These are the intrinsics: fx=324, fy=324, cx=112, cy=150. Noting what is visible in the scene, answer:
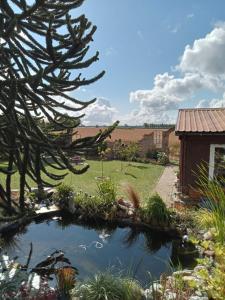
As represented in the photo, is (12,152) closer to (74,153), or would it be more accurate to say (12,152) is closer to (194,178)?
(74,153)

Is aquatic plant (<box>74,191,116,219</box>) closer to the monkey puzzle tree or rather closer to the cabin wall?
the cabin wall

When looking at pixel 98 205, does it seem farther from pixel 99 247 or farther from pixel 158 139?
pixel 158 139

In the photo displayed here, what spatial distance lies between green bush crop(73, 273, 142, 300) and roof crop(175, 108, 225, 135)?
842cm

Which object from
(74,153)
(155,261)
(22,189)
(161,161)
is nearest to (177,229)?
(155,261)

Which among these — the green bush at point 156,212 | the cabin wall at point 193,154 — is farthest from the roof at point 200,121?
the green bush at point 156,212

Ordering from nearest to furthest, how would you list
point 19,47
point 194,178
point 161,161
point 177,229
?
1. point 19,47
2. point 177,229
3. point 194,178
4. point 161,161

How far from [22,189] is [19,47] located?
2005 mm

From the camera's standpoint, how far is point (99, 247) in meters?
8.31

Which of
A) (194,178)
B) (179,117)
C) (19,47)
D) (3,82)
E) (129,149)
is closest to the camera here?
(3,82)

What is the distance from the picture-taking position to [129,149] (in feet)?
98.0

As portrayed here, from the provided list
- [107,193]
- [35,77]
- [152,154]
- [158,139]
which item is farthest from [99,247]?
[158,139]

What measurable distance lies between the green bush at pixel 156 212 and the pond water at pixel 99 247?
1.40 feet

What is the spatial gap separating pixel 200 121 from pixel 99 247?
782cm

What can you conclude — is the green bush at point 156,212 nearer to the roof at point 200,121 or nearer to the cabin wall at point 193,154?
the cabin wall at point 193,154
